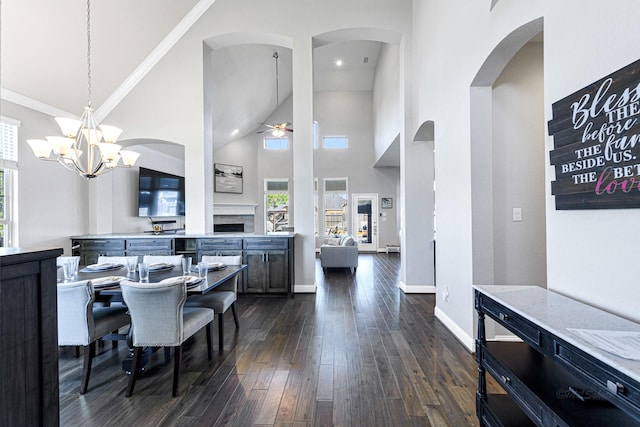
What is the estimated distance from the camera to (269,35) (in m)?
5.03

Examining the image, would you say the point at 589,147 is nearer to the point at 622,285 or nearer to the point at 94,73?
the point at 622,285

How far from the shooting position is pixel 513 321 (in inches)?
60.1

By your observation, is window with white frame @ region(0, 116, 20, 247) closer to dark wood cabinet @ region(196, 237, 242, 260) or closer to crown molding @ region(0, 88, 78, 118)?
crown molding @ region(0, 88, 78, 118)

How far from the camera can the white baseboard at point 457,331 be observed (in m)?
2.86

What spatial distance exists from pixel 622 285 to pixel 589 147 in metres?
0.69

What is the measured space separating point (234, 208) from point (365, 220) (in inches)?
174

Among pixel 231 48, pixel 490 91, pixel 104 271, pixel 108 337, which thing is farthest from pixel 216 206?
pixel 490 91

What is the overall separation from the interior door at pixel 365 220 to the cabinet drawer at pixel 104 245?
6.92 m

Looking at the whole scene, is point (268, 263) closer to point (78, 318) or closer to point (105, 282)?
point (105, 282)

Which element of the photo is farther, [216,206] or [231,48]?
[216,206]

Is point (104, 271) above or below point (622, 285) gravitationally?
below

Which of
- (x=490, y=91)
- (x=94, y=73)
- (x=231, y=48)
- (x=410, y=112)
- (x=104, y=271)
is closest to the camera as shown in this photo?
(x=490, y=91)

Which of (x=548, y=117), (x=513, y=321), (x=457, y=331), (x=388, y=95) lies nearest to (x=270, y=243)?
(x=457, y=331)

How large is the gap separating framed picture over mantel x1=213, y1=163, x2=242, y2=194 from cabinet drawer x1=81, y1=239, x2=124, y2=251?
466cm
